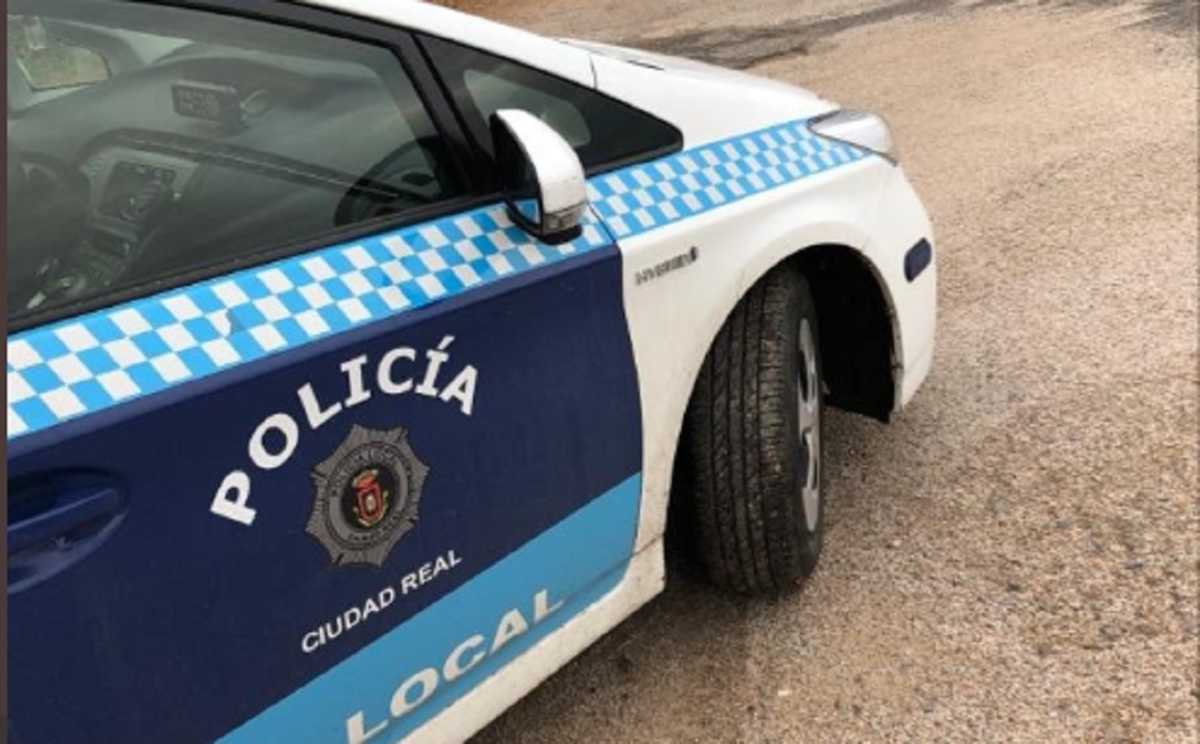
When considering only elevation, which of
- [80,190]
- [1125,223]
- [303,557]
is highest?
[80,190]

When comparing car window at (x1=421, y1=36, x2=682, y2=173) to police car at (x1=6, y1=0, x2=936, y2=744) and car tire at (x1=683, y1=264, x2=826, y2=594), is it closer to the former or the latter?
police car at (x1=6, y1=0, x2=936, y2=744)

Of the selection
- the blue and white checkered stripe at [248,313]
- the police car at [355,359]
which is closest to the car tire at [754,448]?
the police car at [355,359]

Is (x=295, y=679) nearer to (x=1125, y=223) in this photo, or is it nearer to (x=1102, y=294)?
Result: (x=1102, y=294)

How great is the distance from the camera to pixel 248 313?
5.29 feet

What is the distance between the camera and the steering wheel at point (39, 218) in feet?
4.97

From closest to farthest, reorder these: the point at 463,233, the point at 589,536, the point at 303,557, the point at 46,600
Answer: the point at 46,600
the point at 303,557
the point at 463,233
the point at 589,536

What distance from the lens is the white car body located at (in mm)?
2107

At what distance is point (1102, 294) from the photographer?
4.09m

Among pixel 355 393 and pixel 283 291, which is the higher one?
pixel 283 291

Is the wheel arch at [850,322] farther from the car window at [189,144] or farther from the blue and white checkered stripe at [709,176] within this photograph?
the car window at [189,144]

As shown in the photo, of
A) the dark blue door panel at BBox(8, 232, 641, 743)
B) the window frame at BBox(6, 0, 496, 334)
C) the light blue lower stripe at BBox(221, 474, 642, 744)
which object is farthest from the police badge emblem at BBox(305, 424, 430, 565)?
the window frame at BBox(6, 0, 496, 334)

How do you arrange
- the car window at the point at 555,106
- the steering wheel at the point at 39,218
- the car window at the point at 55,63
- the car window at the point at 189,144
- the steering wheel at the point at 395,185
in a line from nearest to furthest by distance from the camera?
the steering wheel at the point at 39,218
the car window at the point at 189,144
the car window at the point at 55,63
the steering wheel at the point at 395,185
the car window at the point at 555,106

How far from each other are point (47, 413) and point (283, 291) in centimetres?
38

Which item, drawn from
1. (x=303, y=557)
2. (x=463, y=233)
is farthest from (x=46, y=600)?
(x=463, y=233)
